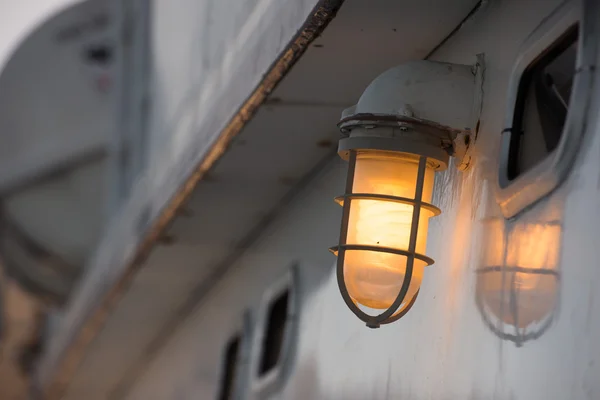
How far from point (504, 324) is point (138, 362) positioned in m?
3.27

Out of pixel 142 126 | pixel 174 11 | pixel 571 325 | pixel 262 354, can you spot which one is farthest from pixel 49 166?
pixel 571 325

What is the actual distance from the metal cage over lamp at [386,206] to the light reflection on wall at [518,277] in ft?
0.25

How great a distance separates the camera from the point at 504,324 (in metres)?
1.29

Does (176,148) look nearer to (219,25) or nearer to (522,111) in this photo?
(219,25)

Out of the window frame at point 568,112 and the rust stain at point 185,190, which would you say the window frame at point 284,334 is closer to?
the rust stain at point 185,190

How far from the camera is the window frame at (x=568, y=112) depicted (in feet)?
3.80

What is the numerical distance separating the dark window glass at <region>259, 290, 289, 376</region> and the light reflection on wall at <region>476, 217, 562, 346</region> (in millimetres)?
1348

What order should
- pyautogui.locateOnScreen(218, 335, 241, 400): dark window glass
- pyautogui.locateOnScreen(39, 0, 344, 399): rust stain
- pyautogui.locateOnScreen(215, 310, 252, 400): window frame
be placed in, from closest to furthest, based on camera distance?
pyautogui.locateOnScreen(39, 0, 344, 399): rust stain
pyautogui.locateOnScreen(215, 310, 252, 400): window frame
pyautogui.locateOnScreen(218, 335, 241, 400): dark window glass

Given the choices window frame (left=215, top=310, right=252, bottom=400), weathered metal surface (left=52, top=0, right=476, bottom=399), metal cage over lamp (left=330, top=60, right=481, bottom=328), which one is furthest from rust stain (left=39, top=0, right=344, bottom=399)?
window frame (left=215, top=310, right=252, bottom=400)

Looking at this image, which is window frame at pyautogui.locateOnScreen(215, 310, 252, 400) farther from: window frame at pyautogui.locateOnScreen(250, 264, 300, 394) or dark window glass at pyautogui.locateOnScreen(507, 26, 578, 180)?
dark window glass at pyautogui.locateOnScreen(507, 26, 578, 180)

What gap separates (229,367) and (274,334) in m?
0.50

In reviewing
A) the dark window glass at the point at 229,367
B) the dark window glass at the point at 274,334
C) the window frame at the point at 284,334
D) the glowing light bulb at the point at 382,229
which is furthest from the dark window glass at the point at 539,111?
the dark window glass at the point at 229,367

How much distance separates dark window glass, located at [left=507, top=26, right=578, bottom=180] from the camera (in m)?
1.38

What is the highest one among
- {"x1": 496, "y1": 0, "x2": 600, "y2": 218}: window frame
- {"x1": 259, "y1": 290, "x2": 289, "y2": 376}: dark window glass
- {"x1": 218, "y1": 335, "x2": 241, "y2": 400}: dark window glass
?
{"x1": 496, "y1": 0, "x2": 600, "y2": 218}: window frame
